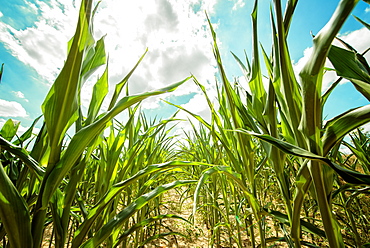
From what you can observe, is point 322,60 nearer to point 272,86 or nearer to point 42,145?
point 272,86

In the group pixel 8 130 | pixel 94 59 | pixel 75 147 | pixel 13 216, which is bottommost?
pixel 13 216

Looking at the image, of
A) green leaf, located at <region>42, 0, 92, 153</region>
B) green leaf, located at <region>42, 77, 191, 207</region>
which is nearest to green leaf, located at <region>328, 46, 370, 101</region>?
green leaf, located at <region>42, 77, 191, 207</region>

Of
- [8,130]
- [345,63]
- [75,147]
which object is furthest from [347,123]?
[8,130]

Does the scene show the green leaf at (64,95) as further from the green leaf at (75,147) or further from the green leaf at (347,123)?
the green leaf at (347,123)

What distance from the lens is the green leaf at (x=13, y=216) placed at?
246 mm

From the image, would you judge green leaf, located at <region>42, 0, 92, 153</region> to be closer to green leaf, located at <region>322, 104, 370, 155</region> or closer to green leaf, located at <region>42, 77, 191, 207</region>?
green leaf, located at <region>42, 77, 191, 207</region>

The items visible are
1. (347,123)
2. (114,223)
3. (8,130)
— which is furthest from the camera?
(8,130)

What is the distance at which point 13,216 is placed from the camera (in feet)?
0.82

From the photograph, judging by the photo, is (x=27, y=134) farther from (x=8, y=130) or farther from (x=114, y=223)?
(x=114, y=223)

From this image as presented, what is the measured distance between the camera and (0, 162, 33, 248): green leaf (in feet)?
0.81

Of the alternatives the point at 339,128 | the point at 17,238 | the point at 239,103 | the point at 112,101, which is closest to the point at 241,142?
the point at 239,103

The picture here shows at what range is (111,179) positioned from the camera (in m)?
0.53

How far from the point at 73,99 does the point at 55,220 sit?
9.2 inches

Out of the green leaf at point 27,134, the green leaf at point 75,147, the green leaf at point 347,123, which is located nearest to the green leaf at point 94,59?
the green leaf at point 75,147
